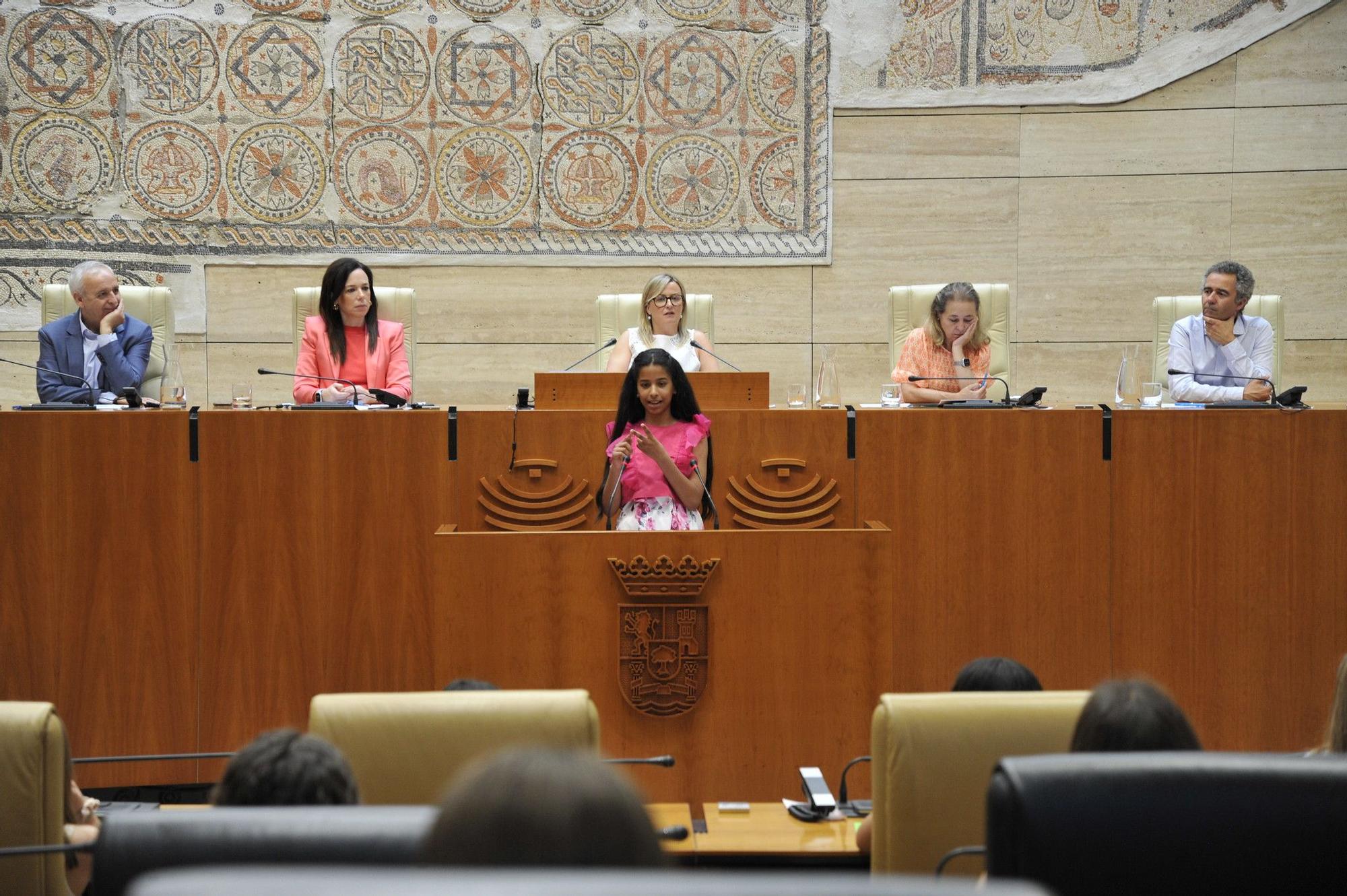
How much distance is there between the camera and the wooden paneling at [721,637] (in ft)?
10.8

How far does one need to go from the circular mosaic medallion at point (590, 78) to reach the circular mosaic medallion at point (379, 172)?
788mm

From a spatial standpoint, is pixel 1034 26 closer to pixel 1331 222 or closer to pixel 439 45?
pixel 1331 222

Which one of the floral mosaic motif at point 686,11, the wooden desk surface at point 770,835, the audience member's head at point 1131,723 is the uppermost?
the floral mosaic motif at point 686,11

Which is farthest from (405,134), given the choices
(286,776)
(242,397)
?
(286,776)

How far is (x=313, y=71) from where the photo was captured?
6539 mm

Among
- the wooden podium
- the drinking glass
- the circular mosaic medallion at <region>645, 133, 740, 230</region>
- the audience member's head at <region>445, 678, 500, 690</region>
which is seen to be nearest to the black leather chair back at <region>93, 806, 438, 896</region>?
the audience member's head at <region>445, 678, 500, 690</region>

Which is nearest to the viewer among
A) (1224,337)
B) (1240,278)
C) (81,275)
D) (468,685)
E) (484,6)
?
(468,685)

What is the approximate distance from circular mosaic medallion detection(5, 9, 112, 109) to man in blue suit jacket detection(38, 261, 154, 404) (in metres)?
2.16

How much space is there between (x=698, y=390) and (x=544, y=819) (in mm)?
3320

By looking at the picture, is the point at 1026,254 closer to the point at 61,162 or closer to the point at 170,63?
the point at 170,63

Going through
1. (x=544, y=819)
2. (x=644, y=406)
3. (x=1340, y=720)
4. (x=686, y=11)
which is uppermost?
(x=686, y=11)

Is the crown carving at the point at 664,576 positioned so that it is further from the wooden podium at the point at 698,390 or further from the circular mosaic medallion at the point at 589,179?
the circular mosaic medallion at the point at 589,179

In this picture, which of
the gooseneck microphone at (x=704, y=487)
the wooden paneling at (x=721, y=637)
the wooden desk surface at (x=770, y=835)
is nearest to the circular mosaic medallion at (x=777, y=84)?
the gooseneck microphone at (x=704, y=487)

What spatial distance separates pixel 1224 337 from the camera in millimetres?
5070
